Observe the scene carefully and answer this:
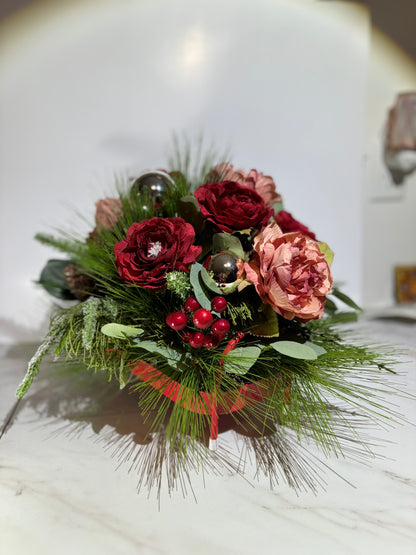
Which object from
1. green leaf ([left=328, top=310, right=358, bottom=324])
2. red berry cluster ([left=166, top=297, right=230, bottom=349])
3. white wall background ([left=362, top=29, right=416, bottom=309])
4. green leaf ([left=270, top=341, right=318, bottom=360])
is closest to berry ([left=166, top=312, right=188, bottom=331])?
red berry cluster ([left=166, top=297, right=230, bottom=349])

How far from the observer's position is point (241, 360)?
54 centimetres

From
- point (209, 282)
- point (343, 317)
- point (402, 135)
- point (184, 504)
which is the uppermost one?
point (402, 135)

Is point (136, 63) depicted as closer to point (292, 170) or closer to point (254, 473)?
point (292, 170)

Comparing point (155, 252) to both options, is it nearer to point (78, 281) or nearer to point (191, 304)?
point (191, 304)

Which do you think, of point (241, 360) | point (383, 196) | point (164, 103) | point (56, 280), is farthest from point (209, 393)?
point (383, 196)

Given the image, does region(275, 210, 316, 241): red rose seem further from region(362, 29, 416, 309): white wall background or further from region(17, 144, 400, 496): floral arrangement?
region(362, 29, 416, 309): white wall background

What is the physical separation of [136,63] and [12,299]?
729 mm

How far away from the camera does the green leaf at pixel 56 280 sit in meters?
0.82

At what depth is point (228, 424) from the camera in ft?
2.19

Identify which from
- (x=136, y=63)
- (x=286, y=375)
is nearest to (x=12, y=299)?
(x=136, y=63)

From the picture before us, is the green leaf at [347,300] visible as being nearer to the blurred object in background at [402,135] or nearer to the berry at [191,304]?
the berry at [191,304]

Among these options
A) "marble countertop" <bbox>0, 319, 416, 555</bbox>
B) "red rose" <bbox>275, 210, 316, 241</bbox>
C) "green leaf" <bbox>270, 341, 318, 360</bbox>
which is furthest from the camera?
"red rose" <bbox>275, 210, 316, 241</bbox>

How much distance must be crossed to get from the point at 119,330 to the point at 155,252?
102mm

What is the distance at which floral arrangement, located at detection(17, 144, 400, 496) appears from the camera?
542 mm
